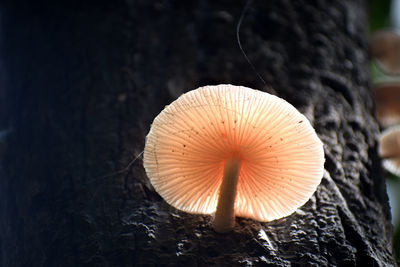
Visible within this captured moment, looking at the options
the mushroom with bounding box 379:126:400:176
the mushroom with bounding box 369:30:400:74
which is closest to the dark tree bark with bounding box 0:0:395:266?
the mushroom with bounding box 379:126:400:176

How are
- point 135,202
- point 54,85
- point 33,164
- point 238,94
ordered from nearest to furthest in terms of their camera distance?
point 238,94
point 135,202
point 33,164
point 54,85

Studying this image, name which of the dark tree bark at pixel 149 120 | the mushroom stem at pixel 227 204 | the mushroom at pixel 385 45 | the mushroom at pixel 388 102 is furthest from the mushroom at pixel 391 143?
the mushroom stem at pixel 227 204

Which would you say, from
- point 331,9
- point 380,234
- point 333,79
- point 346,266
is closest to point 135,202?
point 346,266

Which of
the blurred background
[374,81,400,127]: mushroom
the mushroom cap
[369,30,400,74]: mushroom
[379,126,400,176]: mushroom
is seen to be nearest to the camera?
the mushroom cap

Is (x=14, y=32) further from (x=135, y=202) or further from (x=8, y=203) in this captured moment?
(x=135, y=202)

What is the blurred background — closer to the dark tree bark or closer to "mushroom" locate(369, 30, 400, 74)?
"mushroom" locate(369, 30, 400, 74)

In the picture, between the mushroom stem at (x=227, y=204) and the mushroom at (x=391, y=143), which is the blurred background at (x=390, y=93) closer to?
the mushroom at (x=391, y=143)
